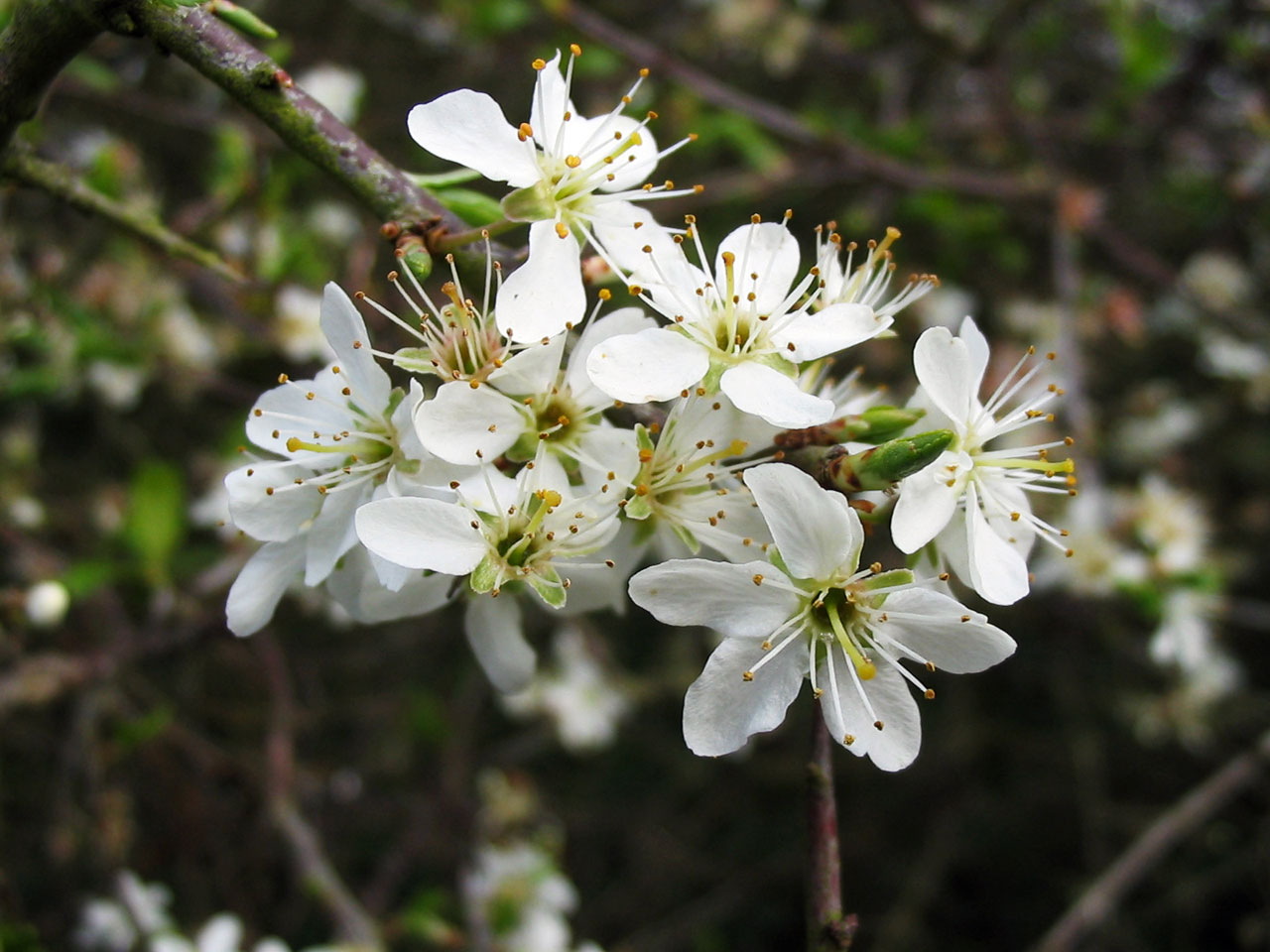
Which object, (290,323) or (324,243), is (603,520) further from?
(324,243)

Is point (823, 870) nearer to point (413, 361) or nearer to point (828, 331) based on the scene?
point (828, 331)

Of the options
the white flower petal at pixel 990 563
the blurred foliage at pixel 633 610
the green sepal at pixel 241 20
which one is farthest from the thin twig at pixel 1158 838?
the green sepal at pixel 241 20

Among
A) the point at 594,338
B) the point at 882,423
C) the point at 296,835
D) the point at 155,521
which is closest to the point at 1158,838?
the point at 882,423

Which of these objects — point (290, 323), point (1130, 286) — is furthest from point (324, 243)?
point (1130, 286)

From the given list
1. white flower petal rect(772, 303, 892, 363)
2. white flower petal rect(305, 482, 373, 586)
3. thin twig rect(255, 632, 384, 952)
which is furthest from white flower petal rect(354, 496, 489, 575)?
thin twig rect(255, 632, 384, 952)

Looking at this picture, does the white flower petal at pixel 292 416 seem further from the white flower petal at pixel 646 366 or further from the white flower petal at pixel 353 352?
the white flower petal at pixel 646 366
